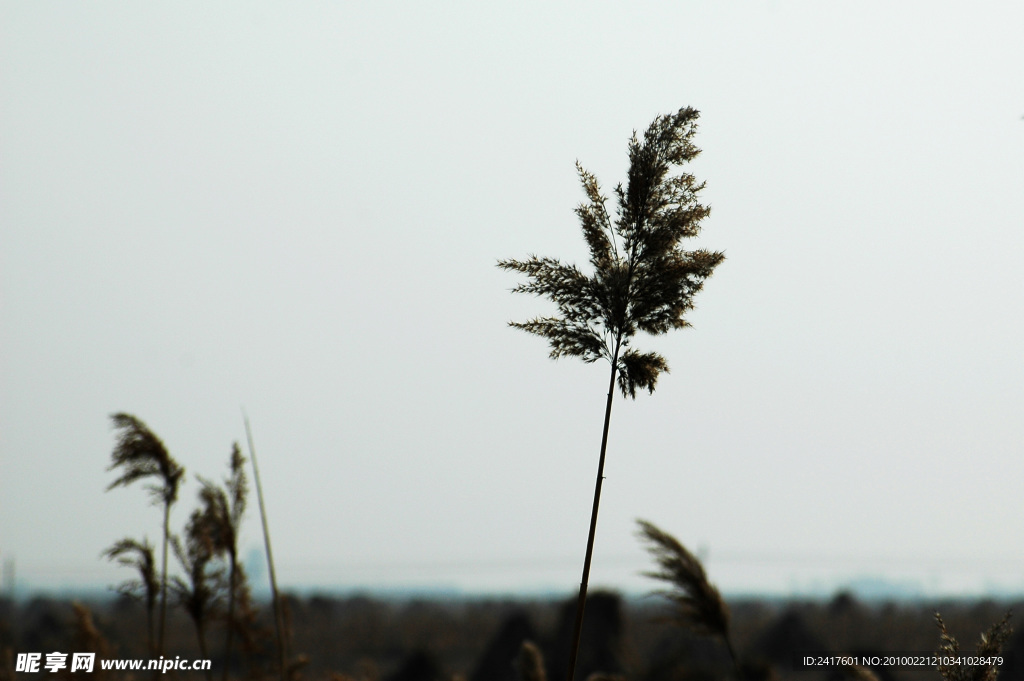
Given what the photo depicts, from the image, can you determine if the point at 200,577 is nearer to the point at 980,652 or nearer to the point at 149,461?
the point at 149,461

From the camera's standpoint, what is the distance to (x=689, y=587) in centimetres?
764

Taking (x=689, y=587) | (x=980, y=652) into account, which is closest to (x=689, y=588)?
(x=689, y=587)

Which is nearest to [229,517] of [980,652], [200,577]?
[200,577]

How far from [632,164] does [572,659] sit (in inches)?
105

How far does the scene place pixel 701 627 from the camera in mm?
7836

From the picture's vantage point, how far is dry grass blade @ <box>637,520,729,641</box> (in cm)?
755

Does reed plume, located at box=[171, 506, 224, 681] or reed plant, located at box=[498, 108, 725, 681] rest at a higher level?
reed plant, located at box=[498, 108, 725, 681]

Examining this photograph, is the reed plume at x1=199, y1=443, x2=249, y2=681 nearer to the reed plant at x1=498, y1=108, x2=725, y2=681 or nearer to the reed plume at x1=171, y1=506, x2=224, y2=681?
the reed plume at x1=171, y1=506, x2=224, y2=681

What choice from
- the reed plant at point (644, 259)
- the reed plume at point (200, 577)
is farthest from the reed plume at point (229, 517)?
the reed plant at point (644, 259)

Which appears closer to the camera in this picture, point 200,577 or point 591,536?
point 591,536

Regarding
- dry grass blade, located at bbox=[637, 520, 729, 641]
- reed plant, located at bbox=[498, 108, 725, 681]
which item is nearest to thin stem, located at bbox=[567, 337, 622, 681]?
reed plant, located at bbox=[498, 108, 725, 681]

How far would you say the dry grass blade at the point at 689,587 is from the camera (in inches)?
297

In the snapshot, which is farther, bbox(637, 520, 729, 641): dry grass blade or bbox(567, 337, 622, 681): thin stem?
bbox(637, 520, 729, 641): dry grass blade

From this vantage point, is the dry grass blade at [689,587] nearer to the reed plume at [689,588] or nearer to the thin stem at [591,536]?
the reed plume at [689,588]
